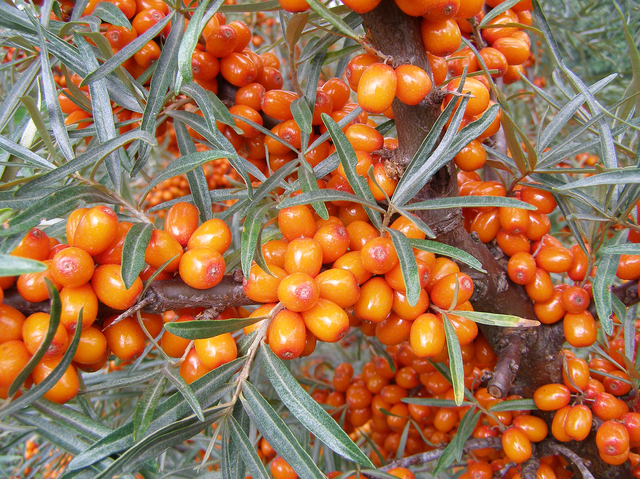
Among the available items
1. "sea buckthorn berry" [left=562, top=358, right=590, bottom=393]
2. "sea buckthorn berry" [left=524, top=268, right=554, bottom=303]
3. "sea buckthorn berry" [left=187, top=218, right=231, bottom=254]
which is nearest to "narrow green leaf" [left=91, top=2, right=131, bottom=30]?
"sea buckthorn berry" [left=187, top=218, right=231, bottom=254]

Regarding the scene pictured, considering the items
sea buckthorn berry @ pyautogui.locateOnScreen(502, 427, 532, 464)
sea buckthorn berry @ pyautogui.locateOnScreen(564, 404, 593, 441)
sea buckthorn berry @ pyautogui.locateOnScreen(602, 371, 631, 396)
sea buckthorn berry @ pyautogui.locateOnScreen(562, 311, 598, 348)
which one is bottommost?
sea buckthorn berry @ pyautogui.locateOnScreen(602, 371, 631, 396)

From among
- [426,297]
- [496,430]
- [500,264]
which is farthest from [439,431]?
[426,297]

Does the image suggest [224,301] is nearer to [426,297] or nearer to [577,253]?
[426,297]

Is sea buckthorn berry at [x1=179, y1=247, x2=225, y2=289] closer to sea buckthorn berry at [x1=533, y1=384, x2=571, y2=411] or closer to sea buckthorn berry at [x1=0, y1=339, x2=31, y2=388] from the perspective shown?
sea buckthorn berry at [x1=0, y1=339, x2=31, y2=388]

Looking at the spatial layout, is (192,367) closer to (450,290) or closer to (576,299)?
(450,290)

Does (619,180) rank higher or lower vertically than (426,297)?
higher

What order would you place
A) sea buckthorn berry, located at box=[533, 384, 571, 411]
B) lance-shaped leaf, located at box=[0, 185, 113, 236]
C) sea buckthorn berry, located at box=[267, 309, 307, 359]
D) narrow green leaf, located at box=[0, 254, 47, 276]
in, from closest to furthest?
1. narrow green leaf, located at box=[0, 254, 47, 276]
2. lance-shaped leaf, located at box=[0, 185, 113, 236]
3. sea buckthorn berry, located at box=[267, 309, 307, 359]
4. sea buckthorn berry, located at box=[533, 384, 571, 411]

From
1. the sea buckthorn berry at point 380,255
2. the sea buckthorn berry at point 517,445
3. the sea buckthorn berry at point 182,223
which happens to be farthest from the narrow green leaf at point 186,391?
the sea buckthorn berry at point 517,445
